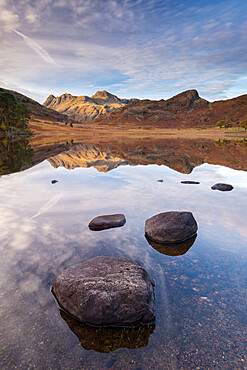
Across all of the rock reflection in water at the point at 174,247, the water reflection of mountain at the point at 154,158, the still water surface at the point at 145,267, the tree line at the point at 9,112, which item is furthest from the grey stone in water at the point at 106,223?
the tree line at the point at 9,112

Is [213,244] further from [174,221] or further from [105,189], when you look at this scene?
[105,189]

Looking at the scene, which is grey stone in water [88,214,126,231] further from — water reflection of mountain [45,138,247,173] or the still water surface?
water reflection of mountain [45,138,247,173]

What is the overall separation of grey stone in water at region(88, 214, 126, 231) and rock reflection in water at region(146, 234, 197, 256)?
62.8 inches

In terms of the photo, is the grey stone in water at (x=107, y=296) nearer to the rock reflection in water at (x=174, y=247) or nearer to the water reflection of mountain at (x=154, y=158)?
the rock reflection in water at (x=174, y=247)

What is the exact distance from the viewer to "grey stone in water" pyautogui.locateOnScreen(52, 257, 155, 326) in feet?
15.9

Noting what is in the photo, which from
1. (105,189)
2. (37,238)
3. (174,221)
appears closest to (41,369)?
(37,238)

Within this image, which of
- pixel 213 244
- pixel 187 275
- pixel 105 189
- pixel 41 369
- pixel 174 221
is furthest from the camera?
pixel 105 189

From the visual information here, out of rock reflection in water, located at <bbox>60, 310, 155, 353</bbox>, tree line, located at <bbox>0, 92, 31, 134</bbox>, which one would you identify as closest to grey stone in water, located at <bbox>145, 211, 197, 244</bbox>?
rock reflection in water, located at <bbox>60, 310, 155, 353</bbox>

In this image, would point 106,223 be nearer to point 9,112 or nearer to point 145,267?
point 145,267

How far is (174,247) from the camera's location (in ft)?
26.8

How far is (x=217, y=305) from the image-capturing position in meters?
5.30

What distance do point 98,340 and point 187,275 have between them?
3103 mm

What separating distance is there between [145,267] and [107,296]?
209 centimetres

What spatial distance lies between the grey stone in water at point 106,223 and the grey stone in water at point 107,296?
363cm
